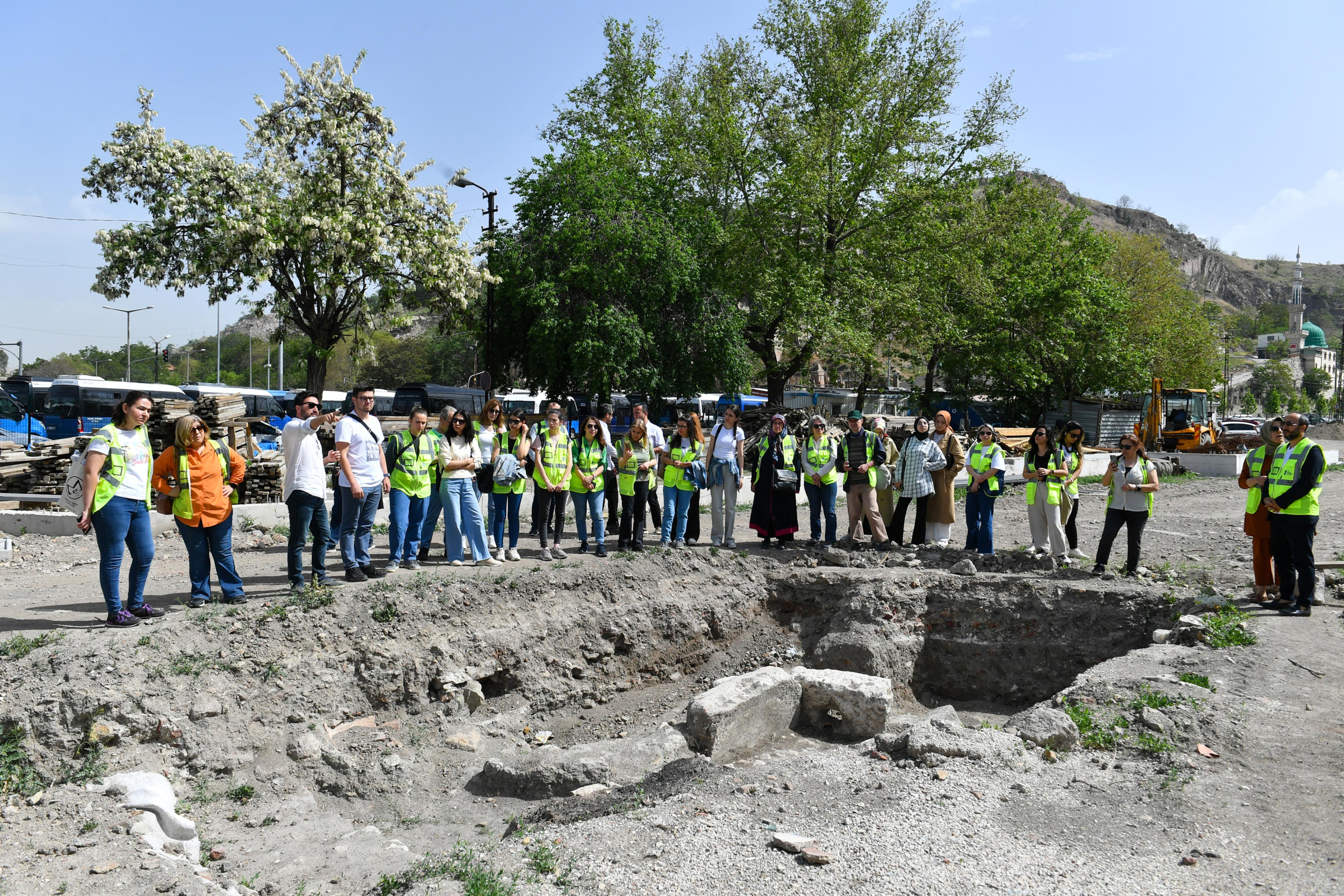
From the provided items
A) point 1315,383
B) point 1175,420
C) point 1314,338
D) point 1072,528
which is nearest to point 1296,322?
point 1314,338

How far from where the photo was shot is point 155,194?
1859 cm

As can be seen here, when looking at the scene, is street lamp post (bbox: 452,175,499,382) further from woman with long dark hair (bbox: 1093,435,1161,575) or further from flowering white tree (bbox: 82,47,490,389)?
woman with long dark hair (bbox: 1093,435,1161,575)

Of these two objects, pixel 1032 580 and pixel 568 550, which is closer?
pixel 1032 580

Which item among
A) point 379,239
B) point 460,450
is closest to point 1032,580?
point 460,450

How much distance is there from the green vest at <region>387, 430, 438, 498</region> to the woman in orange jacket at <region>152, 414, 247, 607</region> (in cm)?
140

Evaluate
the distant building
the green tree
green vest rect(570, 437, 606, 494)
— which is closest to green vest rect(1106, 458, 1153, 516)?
green vest rect(570, 437, 606, 494)

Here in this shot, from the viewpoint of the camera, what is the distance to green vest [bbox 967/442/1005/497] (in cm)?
992

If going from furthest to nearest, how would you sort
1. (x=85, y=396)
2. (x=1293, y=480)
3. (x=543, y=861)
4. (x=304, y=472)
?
(x=85, y=396), (x=1293, y=480), (x=304, y=472), (x=543, y=861)

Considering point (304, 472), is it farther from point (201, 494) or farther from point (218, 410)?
point (218, 410)

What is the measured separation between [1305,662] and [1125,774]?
8.81 feet

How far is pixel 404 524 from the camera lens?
824cm

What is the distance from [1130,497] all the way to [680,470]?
4763 mm

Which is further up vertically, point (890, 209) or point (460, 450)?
point (890, 209)

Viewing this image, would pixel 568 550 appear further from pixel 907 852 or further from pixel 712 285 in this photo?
pixel 712 285
